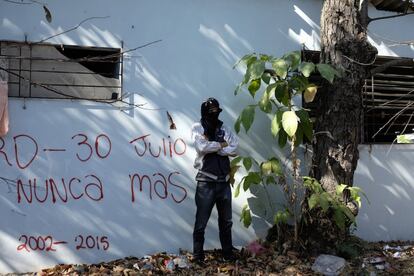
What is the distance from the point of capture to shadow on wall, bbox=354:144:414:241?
19.5ft

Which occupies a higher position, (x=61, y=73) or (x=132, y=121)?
(x=61, y=73)

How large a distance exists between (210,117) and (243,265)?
1563mm

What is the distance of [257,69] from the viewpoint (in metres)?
4.69

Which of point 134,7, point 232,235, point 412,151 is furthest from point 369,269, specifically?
point 134,7

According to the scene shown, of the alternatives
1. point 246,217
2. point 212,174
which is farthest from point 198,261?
point 212,174

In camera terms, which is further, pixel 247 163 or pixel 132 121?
pixel 132 121

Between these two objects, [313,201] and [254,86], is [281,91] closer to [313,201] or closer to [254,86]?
[254,86]

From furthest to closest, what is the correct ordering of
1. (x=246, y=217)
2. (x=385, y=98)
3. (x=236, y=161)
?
(x=385, y=98) → (x=246, y=217) → (x=236, y=161)

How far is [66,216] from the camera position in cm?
492

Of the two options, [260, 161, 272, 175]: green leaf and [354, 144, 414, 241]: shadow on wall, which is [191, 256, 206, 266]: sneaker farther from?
[354, 144, 414, 241]: shadow on wall

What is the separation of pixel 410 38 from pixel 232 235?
345 cm

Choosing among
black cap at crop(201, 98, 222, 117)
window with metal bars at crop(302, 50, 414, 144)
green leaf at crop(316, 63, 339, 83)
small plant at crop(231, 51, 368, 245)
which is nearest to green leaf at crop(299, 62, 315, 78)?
small plant at crop(231, 51, 368, 245)

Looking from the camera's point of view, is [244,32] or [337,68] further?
[244,32]

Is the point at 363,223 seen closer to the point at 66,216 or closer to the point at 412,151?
the point at 412,151
